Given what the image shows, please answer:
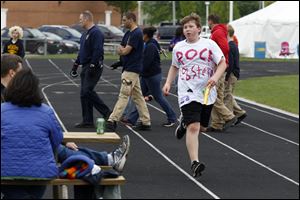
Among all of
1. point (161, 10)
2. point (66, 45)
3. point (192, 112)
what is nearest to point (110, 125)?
point (192, 112)

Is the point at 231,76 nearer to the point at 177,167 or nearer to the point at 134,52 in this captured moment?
the point at 134,52

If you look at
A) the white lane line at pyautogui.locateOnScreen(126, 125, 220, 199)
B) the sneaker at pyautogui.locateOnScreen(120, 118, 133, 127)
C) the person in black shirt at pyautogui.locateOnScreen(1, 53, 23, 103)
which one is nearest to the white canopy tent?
the sneaker at pyautogui.locateOnScreen(120, 118, 133, 127)

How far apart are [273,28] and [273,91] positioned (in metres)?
27.0

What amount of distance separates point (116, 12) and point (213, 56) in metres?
78.5

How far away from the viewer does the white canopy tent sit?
52531 mm

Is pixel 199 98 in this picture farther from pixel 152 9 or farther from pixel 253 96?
pixel 152 9

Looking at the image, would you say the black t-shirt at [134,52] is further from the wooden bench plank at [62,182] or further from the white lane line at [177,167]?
the wooden bench plank at [62,182]

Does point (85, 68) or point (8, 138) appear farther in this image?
point (85, 68)

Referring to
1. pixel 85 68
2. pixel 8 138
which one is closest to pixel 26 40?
pixel 85 68

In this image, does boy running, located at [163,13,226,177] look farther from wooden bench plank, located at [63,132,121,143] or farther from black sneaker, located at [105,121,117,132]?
black sneaker, located at [105,121,117,132]

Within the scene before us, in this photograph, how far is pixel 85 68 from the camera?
1582cm

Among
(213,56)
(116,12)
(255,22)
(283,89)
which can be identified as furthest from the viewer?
(116,12)

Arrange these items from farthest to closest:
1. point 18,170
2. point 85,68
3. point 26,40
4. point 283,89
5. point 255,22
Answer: point 255,22
point 26,40
point 283,89
point 85,68
point 18,170

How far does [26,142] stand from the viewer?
23.5 feet
